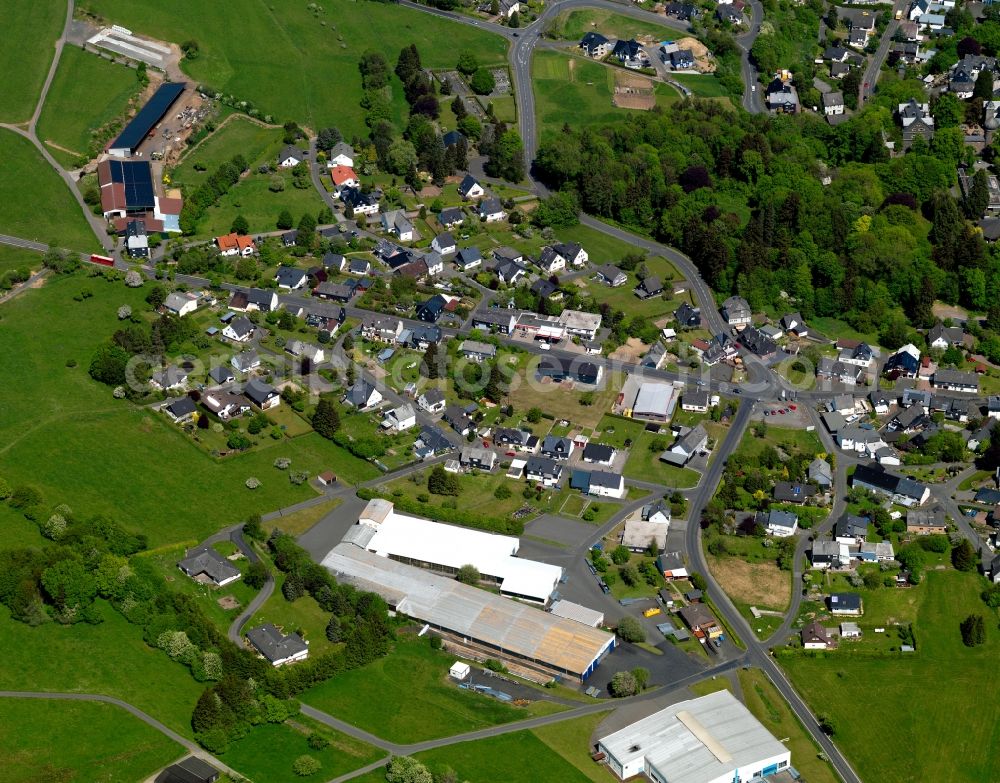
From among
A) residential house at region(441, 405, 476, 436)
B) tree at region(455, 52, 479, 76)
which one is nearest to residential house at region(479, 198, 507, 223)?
tree at region(455, 52, 479, 76)

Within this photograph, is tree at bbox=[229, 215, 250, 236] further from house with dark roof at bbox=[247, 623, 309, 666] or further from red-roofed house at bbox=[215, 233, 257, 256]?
house with dark roof at bbox=[247, 623, 309, 666]

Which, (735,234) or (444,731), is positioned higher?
(735,234)

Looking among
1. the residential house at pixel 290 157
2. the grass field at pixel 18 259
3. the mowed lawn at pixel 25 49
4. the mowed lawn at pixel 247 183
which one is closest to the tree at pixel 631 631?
the mowed lawn at pixel 247 183

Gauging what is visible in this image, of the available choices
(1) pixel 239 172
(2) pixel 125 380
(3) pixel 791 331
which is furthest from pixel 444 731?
(1) pixel 239 172

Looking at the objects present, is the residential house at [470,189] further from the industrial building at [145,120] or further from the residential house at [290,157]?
the industrial building at [145,120]

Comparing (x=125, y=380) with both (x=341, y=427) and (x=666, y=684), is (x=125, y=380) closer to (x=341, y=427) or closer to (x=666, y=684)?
(x=341, y=427)

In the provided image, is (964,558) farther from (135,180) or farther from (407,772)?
(135,180)
